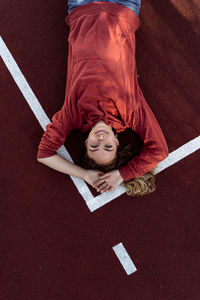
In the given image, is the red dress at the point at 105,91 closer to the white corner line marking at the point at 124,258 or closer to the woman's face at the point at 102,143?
the woman's face at the point at 102,143

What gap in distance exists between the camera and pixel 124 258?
3111mm

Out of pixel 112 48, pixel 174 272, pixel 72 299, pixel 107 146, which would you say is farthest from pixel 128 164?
pixel 72 299

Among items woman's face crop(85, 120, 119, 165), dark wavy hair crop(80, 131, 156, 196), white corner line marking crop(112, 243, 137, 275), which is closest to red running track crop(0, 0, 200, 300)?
white corner line marking crop(112, 243, 137, 275)

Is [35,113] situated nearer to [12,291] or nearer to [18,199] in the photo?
[18,199]

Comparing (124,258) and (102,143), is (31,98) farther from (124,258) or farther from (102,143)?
(124,258)

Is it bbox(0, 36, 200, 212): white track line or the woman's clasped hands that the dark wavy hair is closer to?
the woman's clasped hands

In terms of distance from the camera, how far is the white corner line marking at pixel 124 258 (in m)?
3.09

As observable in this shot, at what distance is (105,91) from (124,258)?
2.02 meters

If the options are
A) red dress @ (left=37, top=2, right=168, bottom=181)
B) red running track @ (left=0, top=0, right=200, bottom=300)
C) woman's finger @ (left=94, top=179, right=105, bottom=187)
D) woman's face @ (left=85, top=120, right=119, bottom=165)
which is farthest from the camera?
red running track @ (left=0, top=0, right=200, bottom=300)

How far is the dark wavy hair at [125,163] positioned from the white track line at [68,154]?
25 centimetres

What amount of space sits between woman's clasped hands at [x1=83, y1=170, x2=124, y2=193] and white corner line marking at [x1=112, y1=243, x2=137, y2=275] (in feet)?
2.56

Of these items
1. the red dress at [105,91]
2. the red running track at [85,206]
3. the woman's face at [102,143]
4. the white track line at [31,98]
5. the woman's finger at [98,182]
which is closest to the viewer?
the woman's face at [102,143]

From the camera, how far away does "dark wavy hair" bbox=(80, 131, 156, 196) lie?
109 inches

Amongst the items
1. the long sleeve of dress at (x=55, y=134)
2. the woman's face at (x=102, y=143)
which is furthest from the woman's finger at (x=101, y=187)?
the long sleeve of dress at (x=55, y=134)
